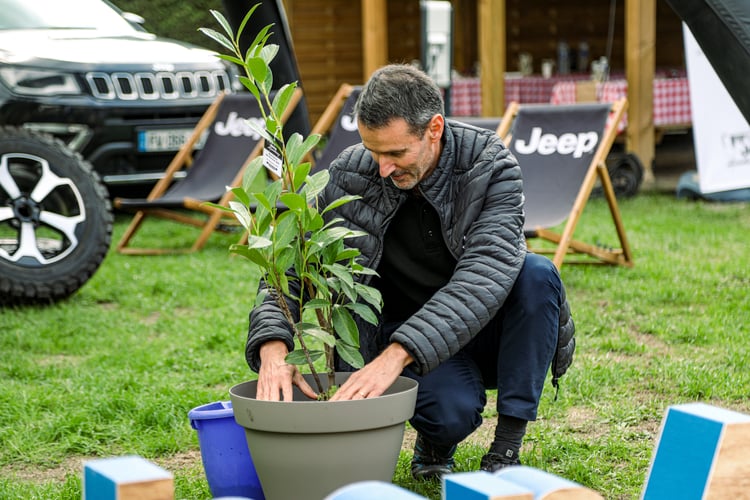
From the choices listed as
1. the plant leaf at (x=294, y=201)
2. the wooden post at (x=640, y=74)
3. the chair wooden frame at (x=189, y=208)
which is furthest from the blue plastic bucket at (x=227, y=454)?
the wooden post at (x=640, y=74)

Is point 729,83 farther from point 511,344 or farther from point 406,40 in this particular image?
point 406,40

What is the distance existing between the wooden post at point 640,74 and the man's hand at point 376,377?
22.8 feet

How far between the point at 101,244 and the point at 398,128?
300 cm

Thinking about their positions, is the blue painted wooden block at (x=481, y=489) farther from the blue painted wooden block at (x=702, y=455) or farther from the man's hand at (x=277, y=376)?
the man's hand at (x=277, y=376)

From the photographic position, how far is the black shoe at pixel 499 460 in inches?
107

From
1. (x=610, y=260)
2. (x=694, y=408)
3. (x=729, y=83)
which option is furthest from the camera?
(x=610, y=260)

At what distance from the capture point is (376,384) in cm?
234

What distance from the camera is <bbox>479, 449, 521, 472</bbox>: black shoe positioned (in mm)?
2719

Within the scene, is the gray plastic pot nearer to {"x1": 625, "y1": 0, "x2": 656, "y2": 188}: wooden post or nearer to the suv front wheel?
the suv front wheel

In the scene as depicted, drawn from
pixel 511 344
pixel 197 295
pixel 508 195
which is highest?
pixel 508 195

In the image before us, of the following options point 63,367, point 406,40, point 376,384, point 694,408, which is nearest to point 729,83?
point 376,384

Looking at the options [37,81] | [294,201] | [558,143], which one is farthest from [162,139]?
[294,201]

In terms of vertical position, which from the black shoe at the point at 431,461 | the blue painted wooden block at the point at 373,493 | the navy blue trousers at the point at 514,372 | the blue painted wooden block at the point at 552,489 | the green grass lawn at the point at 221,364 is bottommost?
the green grass lawn at the point at 221,364

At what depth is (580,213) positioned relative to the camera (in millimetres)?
5438
